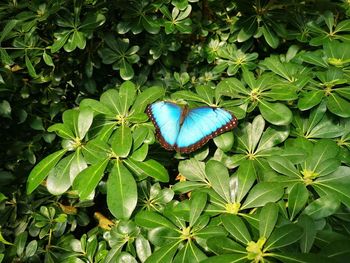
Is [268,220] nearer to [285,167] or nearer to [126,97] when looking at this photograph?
[285,167]

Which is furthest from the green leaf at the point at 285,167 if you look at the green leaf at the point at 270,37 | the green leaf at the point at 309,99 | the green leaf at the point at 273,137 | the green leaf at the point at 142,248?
the green leaf at the point at 270,37

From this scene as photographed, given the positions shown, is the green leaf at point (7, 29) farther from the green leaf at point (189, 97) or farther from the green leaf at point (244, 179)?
the green leaf at point (244, 179)

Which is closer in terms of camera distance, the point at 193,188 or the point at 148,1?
the point at 193,188

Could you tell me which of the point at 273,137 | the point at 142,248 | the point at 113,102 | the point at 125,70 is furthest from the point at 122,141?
the point at 125,70

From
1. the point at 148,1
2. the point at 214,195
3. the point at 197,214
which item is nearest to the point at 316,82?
the point at 214,195

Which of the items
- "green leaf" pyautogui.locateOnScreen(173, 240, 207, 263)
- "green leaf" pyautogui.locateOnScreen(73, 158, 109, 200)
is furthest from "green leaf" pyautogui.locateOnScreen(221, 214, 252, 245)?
"green leaf" pyautogui.locateOnScreen(73, 158, 109, 200)

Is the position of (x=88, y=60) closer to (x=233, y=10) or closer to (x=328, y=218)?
(x=233, y=10)
